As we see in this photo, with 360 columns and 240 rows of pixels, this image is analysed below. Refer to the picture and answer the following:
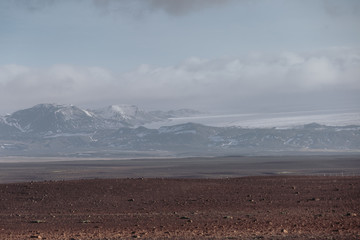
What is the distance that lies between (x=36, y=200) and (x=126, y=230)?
14068 millimetres

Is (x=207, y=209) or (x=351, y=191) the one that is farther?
(x=351, y=191)

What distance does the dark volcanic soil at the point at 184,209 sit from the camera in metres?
24.9

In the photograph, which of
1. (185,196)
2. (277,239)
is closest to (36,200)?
(185,196)

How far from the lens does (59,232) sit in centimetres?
2573

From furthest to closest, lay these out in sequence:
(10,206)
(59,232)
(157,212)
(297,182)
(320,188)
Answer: (297,182)
(320,188)
(10,206)
(157,212)
(59,232)

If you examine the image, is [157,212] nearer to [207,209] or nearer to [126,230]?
[207,209]

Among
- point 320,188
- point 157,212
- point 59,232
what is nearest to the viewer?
point 59,232

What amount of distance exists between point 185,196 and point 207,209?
5203mm

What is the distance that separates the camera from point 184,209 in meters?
33.6

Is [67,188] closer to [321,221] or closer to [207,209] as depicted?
[207,209]

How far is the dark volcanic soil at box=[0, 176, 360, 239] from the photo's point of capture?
24875mm

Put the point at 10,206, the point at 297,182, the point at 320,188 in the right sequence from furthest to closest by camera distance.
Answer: the point at 297,182, the point at 320,188, the point at 10,206

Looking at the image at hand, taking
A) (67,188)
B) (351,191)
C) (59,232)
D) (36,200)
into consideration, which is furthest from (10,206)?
(351,191)

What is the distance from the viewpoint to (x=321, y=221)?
27.1m
